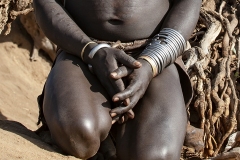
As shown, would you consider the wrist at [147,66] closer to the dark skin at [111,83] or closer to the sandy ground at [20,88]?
the dark skin at [111,83]

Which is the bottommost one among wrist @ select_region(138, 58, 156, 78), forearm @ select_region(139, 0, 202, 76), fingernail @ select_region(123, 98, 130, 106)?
fingernail @ select_region(123, 98, 130, 106)

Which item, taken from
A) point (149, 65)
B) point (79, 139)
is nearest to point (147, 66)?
point (149, 65)

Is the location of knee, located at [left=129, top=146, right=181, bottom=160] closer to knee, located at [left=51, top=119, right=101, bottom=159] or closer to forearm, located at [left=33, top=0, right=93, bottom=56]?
knee, located at [left=51, top=119, right=101, bottom=159]

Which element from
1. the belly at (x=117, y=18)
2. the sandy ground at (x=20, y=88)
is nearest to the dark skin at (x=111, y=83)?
the belly at (x=117, y=18)

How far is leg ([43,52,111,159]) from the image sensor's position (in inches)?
126

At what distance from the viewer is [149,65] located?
3.41 metres

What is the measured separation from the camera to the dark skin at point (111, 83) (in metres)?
3.26

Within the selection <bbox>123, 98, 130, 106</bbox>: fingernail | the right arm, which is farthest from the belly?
<bbox>123, 98, 130, 106</bbox>: fingernail

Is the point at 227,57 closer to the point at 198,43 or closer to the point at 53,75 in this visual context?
the point at 198,43

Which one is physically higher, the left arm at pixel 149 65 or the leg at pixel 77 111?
the left arm at pixel 149 65

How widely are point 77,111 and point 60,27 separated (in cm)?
Answer: 58

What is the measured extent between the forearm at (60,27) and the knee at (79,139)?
495 millimetres

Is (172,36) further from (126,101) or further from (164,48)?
(126,101)

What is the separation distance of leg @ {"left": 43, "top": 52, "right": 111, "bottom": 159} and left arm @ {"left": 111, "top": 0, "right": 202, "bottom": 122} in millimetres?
113
